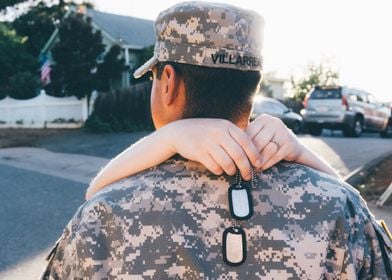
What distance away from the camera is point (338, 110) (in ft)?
58.3

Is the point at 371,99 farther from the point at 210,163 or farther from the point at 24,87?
the point at 210,163

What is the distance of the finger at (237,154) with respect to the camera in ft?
4.06

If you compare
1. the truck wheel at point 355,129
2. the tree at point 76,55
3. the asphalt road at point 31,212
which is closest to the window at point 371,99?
the truck wheel at point 355,129

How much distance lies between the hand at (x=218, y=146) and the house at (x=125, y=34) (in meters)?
25.2

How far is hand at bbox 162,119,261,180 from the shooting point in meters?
1.24

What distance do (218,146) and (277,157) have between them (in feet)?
0.53

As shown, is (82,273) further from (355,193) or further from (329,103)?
(329,103)

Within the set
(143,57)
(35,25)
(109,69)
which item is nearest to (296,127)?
(109,69)

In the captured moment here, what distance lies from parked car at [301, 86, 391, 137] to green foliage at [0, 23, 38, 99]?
15.5 metres

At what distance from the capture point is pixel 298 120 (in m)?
20.5

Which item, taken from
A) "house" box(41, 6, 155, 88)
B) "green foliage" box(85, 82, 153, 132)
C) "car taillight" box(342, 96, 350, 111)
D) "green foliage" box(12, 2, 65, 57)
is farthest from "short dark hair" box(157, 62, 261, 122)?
"green foliage" box(12, 2, 65, 57)

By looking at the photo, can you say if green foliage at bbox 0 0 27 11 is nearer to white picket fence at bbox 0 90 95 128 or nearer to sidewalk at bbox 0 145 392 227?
white picket fence at bbox 0 90 95 128

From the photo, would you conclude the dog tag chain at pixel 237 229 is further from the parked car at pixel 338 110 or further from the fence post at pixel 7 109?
the fence post at pixel 7 109

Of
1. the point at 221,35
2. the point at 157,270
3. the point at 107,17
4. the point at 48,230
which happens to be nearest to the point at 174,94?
the point at 221,35
